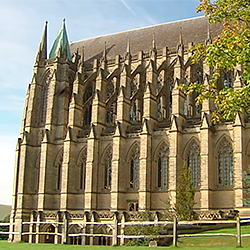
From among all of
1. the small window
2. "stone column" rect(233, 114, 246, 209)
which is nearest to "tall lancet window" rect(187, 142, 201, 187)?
"stone column" rect(233, 114, 246, 209)

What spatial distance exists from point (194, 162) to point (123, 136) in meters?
6.87

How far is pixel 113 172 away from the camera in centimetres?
3991

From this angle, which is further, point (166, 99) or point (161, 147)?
point (166, 99)

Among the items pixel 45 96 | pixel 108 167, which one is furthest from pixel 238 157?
pixel 45 96

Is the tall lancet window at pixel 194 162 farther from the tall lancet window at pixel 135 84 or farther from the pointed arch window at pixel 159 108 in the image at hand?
the tall lancet window at pixel 135 84

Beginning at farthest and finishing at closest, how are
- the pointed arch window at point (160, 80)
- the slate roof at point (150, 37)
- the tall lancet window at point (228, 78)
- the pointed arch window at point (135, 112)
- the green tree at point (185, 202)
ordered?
the slate roof at point (150, 37)
the pointed arch window at point (160, 80)
the pointed arch window at point (135, 112)
the tall lancet window at point (228, 78)
the green tree at point (185, 202)

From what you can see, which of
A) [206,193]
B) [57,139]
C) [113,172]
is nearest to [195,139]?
[206,193]

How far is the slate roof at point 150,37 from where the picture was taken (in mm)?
47781

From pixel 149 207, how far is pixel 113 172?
178 inches

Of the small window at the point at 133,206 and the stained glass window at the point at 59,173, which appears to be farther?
the stained glass window at the point at 59,173

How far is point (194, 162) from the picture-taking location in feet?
126

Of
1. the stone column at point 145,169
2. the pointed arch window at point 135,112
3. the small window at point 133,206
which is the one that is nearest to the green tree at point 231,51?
the stone column at point 145,169

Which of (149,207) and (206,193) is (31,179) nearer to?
(149,207)

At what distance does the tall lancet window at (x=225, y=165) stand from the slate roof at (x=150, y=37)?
525 inches
